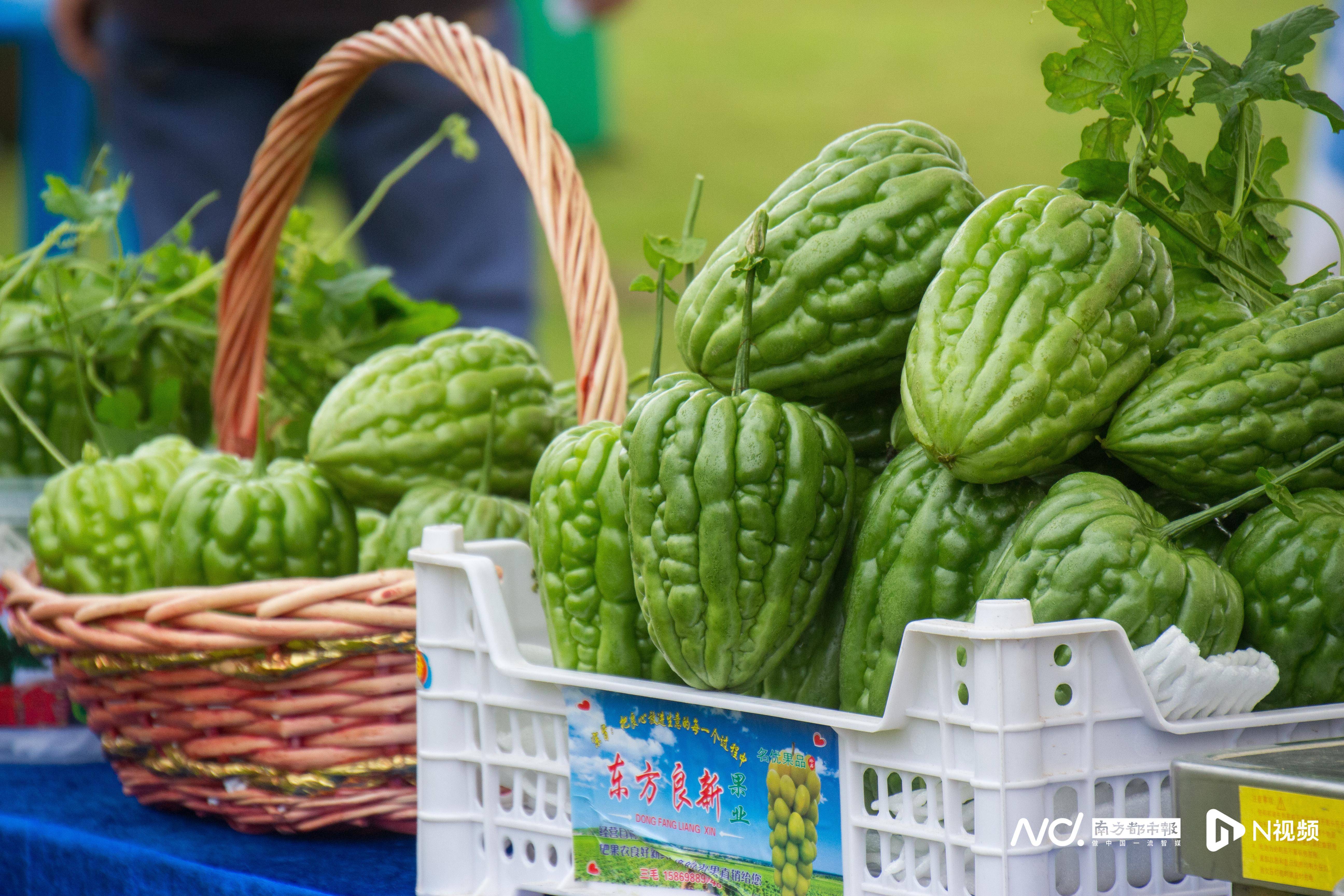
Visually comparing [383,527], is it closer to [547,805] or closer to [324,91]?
[547,805]

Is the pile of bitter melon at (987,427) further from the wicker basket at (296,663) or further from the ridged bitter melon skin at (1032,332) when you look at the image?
the wicker basket at (296,663)

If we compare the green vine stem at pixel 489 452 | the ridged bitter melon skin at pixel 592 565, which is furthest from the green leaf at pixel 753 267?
the green vine stem at pixel 489 452

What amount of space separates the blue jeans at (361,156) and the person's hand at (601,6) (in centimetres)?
22

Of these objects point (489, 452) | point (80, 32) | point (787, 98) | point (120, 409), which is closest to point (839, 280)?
point (489, 452)

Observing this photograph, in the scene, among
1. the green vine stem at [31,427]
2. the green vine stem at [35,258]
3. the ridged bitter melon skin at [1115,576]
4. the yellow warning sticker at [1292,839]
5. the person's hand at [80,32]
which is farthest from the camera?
the person's hand at [80,32]

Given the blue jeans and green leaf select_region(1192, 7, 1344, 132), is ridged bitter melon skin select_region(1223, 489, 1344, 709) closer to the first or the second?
green leaf select_region(1192, 7, 1344, 132)

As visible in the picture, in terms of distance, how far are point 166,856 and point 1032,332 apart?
2.19ft

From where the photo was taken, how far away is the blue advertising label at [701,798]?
0.67 m

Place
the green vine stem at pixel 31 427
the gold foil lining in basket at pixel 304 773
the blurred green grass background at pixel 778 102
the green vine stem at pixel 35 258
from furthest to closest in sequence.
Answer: the blurred green grass background at pixel 778 102, the green vine stem at pixel 35 258, the green vine stem at pixel 31 427, the gold foil lining in basket at pixel 304 773

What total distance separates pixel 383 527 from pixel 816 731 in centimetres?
50

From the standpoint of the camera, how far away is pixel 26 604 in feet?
3.53

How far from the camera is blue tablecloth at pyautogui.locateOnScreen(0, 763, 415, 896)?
2.79 feet

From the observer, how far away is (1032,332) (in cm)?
66

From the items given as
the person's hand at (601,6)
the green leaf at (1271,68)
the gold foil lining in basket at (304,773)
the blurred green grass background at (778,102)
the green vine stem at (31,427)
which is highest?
the blurred green grass background at (778,102)
